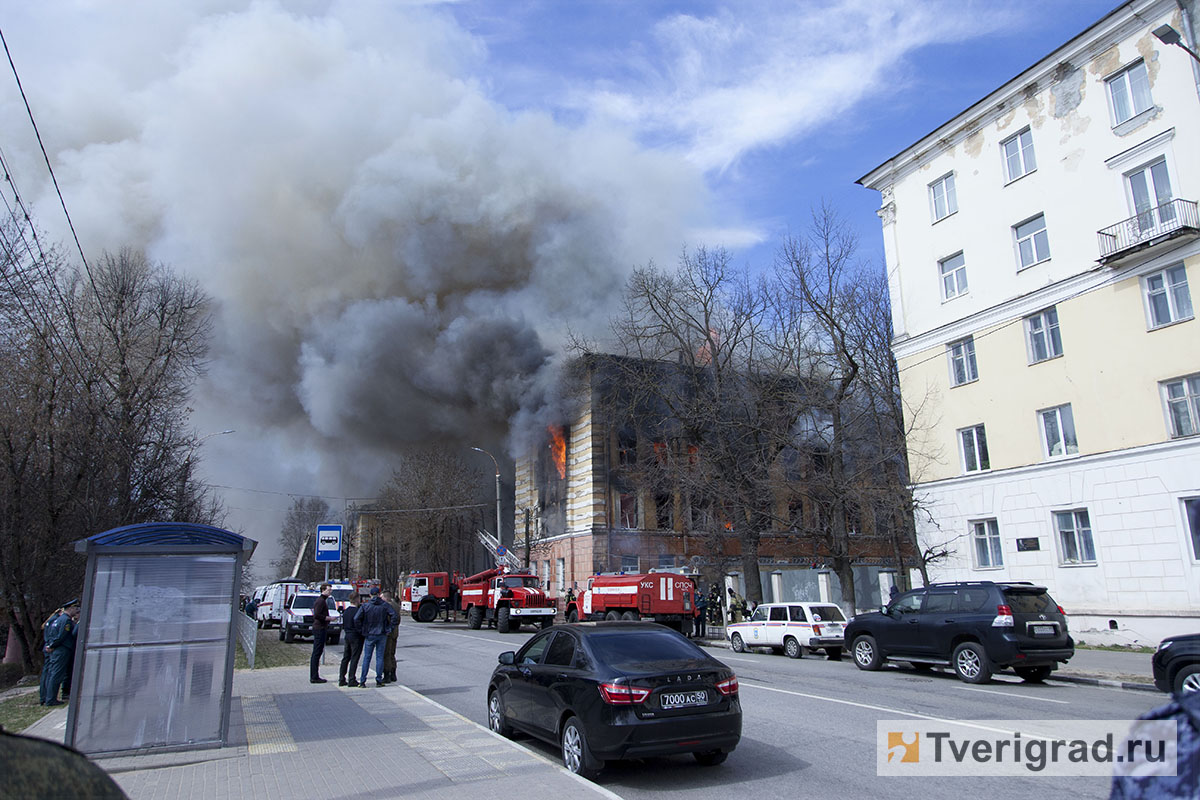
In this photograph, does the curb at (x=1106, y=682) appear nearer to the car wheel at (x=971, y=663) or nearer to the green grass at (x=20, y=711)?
the car wheel at (x=971, y=663)

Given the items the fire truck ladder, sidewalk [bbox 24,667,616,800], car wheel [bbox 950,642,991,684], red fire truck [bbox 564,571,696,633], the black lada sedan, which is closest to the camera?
sidewalk [bbox 24,667,616,800]

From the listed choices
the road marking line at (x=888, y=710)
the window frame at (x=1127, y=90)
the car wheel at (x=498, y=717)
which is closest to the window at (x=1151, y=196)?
the window frame at (x=1127, y=90)

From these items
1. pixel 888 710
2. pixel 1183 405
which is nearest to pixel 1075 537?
pixel 1183 405

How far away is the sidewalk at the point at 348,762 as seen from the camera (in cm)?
577

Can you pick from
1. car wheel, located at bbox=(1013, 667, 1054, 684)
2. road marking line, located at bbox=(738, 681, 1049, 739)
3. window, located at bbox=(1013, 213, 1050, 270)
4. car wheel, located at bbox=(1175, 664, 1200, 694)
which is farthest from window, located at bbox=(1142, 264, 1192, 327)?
road marking line, located at bbox=(738, 681, 1049, 739)

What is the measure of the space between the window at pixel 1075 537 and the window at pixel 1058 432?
1.49 meters

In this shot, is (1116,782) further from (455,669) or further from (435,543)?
(435,543)

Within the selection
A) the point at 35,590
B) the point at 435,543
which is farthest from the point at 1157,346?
the point at 435,543

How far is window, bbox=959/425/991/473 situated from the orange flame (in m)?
14.3

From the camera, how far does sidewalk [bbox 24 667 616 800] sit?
18.9 ft

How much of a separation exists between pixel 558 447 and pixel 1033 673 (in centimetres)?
2161

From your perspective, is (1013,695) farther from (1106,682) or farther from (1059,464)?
(1059,464)

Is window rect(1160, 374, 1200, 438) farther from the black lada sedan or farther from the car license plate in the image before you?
the car license plate

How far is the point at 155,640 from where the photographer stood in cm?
740
